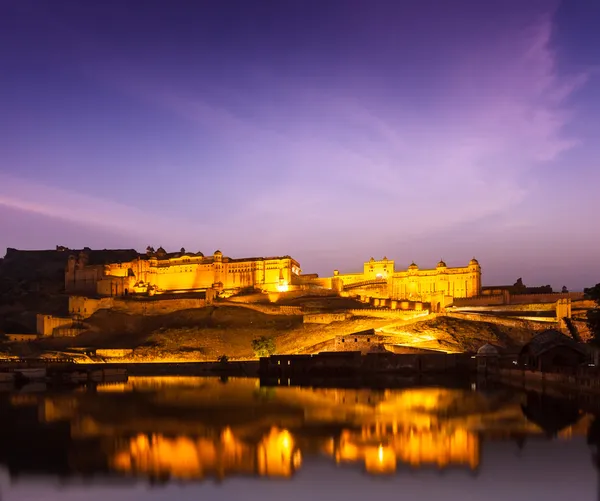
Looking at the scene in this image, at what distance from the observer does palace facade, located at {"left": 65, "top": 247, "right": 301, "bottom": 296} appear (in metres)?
102

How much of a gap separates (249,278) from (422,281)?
87.7 ft

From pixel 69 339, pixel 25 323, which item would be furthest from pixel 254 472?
pixel 25 323

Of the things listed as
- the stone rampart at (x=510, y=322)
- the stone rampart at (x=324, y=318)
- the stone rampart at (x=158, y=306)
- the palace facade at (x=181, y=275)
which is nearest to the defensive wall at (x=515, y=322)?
the stone rampart at (x=510, y=322)

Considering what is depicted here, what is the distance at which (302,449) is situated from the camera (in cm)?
2106

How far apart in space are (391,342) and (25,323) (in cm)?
5268

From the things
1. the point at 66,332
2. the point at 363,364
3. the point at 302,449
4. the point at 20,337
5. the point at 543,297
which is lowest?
the point at 363,364

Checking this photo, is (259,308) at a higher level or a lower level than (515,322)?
higher

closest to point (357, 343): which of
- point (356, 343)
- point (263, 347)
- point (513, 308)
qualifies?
point (356, 343)

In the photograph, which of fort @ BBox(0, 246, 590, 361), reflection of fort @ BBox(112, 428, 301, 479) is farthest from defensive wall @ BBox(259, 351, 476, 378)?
reflection of fort @ BBox(112, 428, 301, 479)

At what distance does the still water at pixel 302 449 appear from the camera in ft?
54.0

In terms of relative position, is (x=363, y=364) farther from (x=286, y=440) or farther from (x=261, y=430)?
(x=286, y=440)

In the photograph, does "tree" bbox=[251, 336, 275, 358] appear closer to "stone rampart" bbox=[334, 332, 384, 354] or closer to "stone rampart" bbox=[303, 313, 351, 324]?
"stone rampart" bbox=[334, 332, 384, 354]

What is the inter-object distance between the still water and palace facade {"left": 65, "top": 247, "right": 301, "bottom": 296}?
67234 mm

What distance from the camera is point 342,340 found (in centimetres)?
6147
